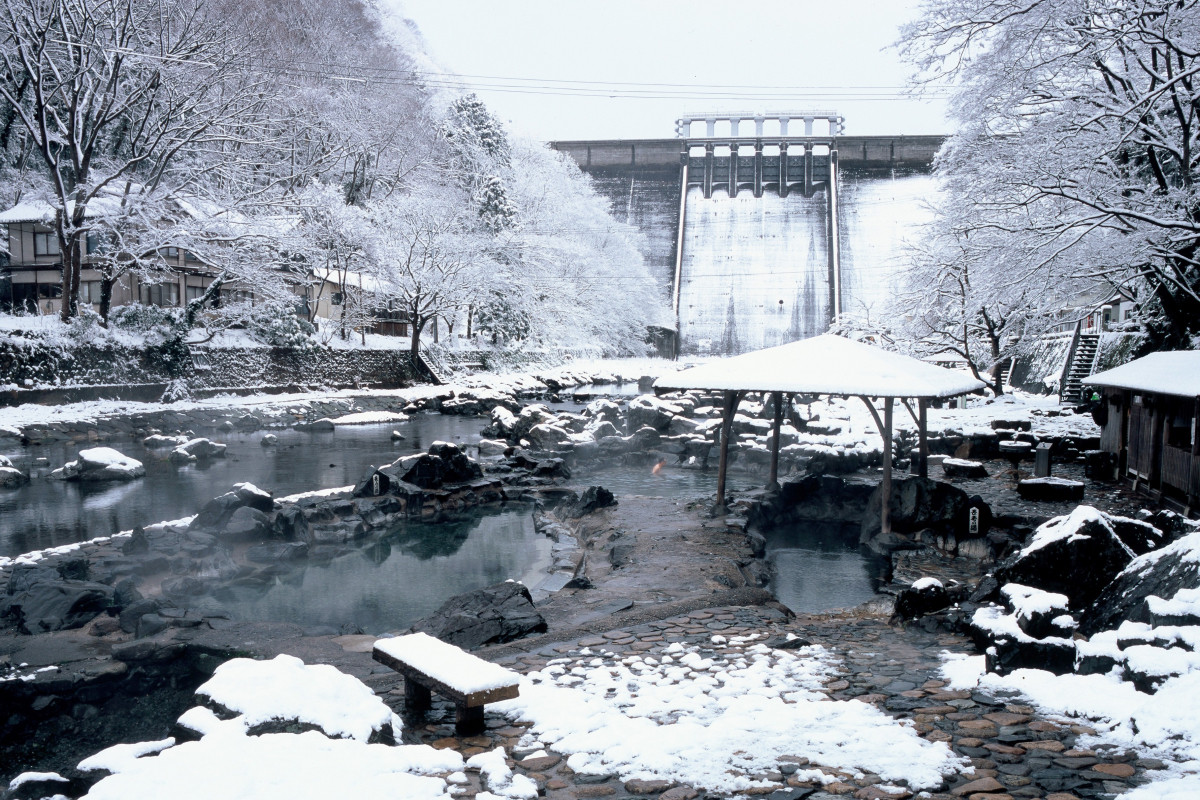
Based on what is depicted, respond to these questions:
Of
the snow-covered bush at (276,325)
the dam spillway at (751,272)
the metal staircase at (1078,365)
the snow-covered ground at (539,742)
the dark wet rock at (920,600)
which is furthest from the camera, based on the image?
the dam spillway at (751,272)

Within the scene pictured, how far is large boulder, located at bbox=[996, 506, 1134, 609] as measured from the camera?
568 cm

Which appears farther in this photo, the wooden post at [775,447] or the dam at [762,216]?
the dam at [762,216]

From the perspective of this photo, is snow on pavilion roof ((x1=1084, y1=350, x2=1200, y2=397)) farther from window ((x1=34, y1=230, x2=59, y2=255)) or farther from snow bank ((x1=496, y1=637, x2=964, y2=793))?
window ((x1=34, y1=230, x2=59, y2=255))

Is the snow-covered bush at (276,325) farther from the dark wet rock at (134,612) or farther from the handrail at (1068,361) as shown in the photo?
the handrail at (1068,361)

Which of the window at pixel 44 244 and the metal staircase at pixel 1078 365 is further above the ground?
the window at pixel 44 244

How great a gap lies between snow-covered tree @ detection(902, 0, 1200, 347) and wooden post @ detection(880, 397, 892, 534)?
3915 millimetres

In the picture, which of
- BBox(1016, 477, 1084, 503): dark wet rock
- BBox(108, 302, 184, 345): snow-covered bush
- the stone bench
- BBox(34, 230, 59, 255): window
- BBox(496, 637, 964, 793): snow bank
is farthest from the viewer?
BBox(34, 230, 59, 255): window

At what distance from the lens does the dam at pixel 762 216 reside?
47.2 metres

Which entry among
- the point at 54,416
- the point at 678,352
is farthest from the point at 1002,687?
the point at 678,352

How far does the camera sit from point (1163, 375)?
9.42m

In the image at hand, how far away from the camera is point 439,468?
12.6 metres

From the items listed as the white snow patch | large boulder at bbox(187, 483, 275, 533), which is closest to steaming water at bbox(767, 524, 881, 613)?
the white snow patch

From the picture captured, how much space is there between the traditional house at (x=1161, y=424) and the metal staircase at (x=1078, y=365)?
28.9 ft

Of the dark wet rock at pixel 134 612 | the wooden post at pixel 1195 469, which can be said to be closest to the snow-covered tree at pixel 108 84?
the dark wet rock at pixel 134 612
